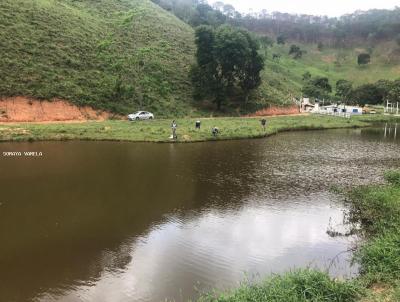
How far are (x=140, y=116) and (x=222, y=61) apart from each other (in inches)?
654

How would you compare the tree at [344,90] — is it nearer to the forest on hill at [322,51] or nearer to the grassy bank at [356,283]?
the forest on hill at [322,51]

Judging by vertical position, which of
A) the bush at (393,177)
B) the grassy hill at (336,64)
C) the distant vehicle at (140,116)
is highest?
the grassy hill at (336,64)

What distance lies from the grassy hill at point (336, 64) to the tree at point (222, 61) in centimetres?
2831

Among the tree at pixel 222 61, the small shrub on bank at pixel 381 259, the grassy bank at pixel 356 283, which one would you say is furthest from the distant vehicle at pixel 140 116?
the small shrub on bank at pixel 381 259

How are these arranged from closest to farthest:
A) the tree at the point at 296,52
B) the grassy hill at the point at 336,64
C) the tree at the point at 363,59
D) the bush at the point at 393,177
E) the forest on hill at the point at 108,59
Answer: the bush at the point at 393,177
the forest on hill at the point at 108,59
the grassy hill at the point at 336,64
the tree at the point at 363,59
the tree at the point at 296,52

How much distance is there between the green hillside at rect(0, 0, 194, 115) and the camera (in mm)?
53344

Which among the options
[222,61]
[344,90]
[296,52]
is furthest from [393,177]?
[296,52]

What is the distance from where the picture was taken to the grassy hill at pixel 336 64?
11738cm

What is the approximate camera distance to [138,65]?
59250 millimetres

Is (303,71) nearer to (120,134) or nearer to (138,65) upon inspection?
(138,65)

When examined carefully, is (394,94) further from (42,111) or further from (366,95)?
(42,111)

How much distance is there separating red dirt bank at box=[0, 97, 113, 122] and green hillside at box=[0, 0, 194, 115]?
3.32 ft

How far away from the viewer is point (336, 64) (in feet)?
456

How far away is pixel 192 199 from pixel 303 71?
113 meters
